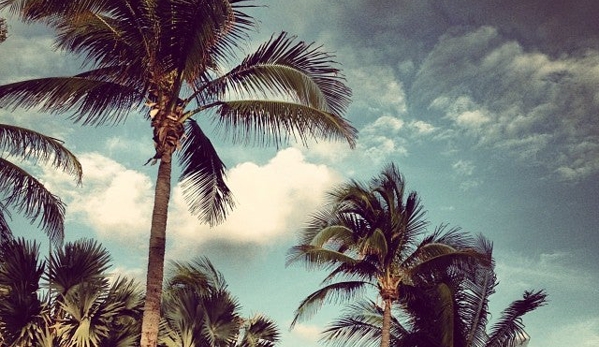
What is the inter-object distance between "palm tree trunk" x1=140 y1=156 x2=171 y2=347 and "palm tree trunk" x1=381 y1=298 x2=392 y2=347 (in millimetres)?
11138

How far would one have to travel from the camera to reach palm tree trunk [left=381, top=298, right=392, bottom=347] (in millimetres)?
20266

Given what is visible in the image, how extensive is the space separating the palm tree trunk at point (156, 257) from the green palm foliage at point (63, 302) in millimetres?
3187

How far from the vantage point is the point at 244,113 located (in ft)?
41.3

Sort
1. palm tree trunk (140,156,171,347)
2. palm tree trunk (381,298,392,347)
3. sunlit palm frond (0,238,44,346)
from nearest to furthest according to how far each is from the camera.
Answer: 1. palm tree trunk (140,156,171,347)
2. sunlit palm frond (0,238,44,346)
3. palm tree trunk (381,298,392,347)

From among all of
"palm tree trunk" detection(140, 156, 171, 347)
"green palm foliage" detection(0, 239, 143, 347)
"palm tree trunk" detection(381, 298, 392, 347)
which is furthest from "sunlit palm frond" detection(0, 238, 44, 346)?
"palm tree trunk" detection(381, 298, 392, 347)

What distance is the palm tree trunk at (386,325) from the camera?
20266mm

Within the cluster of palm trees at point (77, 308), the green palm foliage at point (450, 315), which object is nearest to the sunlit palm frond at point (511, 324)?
the green palm foliage at point (450, 315)

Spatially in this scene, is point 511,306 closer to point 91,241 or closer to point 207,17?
Result: point 91,241

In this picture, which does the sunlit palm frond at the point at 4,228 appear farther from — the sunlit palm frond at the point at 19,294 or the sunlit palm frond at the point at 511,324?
the sunlit palm frond at the point at 511,324

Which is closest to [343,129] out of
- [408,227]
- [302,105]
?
[302,105]

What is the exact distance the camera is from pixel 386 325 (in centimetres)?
2041

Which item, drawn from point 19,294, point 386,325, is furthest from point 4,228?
point 386,325

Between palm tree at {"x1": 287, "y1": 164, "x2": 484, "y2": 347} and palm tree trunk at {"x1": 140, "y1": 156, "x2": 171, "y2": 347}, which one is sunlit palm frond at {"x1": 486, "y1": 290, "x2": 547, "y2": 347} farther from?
palm tree trunk at {"x1": 140, "y1": 156, "x2": 171, "y2": 347}

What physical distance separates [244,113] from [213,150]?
2215 millimetres
